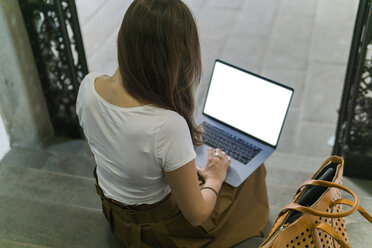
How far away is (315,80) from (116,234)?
2436 millimetres

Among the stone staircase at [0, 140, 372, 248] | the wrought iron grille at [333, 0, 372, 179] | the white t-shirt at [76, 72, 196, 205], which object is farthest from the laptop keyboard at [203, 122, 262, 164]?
the wrought iron grille at [333, 0, 372, 179]

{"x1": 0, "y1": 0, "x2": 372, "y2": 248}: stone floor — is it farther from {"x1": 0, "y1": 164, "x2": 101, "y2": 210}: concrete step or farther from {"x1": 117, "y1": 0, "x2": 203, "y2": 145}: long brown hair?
{"x1": 117, "y1": 0, "x2": 203, "y2": 145}: long brown hair

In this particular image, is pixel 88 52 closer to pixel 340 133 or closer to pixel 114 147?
pixel 340 133

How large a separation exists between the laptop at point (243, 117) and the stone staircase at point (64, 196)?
0.97 ft

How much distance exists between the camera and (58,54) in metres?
2.41

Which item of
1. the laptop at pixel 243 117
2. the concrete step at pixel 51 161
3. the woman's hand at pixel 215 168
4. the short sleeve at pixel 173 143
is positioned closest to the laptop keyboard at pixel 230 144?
the laptop at pixel 243 117

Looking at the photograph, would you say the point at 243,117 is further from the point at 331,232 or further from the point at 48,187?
the point at 48,187

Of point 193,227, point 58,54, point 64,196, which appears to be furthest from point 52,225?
point 58,54

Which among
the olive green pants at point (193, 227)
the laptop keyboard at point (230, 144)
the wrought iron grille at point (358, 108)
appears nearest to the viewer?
the olive green pants at point (193, 227)

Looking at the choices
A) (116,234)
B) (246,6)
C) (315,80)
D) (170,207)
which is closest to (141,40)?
(170,207)

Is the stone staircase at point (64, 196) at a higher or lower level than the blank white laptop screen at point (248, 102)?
lower

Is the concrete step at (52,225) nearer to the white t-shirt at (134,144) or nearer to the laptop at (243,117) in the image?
the white t-shirt at (134,144)

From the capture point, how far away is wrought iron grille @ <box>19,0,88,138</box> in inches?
87.7

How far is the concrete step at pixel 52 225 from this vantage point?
1672 millimetres
